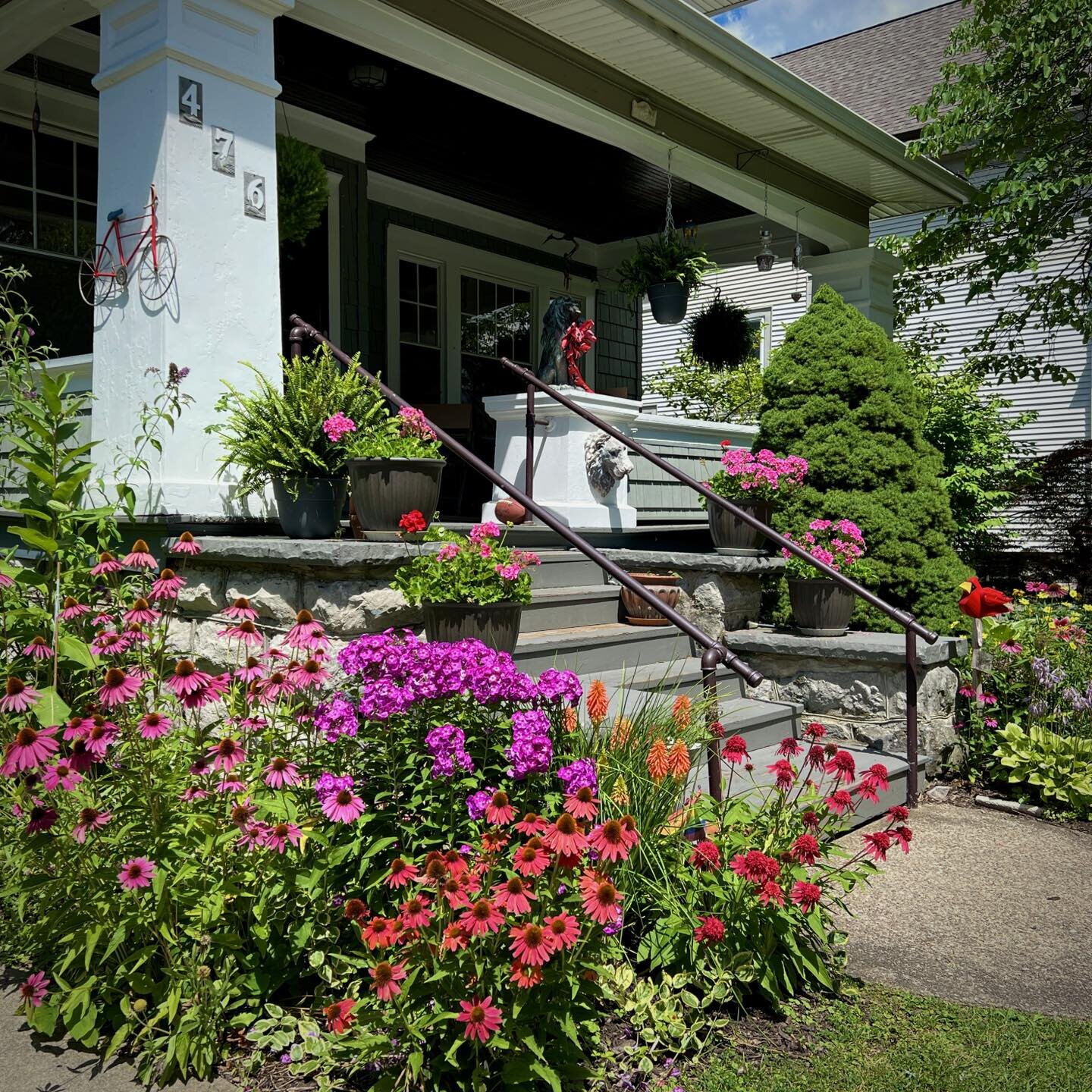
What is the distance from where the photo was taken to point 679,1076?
2547mm

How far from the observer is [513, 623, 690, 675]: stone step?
4.90 metres

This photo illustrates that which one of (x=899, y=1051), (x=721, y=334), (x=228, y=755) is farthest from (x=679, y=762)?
(x=721, y=334)

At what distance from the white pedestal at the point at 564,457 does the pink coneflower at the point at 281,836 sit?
Answer: 4.40 metres

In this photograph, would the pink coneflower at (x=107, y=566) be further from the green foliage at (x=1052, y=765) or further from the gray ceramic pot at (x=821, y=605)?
the green foliage at (x=1052, y=765)

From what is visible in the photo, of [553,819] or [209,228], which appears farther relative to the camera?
[209,228]

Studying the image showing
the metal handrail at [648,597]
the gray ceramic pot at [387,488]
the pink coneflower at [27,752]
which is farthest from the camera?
the gray ceramic pot at [387,488]

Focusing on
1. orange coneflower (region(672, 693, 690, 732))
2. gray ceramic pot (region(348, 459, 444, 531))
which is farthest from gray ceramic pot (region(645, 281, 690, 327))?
orange coneflower (region(672, 693, 690, 732))

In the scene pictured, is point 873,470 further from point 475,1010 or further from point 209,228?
point 475,1010

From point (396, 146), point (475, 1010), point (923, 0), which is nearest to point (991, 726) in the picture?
point (475, 1010)

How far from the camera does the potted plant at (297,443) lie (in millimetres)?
4480

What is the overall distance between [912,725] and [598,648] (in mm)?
1588

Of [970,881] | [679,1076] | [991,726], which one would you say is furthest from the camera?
Result: [991,726]

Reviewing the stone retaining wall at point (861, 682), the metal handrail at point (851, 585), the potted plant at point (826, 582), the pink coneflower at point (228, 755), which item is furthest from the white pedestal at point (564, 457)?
the pink coneflower at point (228, 755)

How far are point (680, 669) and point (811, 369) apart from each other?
253 cm
